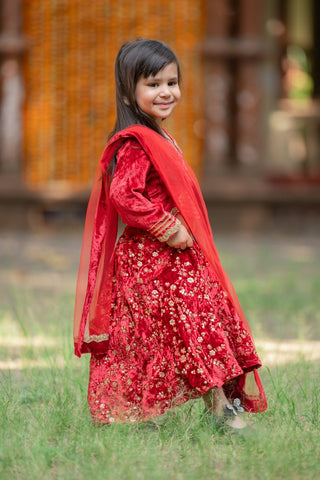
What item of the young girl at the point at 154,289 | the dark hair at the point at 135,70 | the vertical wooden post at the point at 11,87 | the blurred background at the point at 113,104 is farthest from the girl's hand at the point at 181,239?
the vertical wooden post at the point at 11,87

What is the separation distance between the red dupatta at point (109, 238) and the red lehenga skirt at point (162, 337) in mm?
41

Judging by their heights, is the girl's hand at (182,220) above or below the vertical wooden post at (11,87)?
below

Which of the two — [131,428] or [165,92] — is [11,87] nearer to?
[165,92]

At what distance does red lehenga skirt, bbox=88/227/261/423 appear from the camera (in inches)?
98.4

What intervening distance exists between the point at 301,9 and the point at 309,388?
729 cm

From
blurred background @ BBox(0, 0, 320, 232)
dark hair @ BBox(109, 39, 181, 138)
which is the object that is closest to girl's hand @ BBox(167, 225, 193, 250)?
dark hair @ BBox(109, 39, 181, 138)

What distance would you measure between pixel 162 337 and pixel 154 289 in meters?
0.16

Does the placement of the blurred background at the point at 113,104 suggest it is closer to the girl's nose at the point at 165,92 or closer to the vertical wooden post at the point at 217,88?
the vertical wooden post at the point at 217,88

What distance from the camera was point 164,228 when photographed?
2459 millimetres

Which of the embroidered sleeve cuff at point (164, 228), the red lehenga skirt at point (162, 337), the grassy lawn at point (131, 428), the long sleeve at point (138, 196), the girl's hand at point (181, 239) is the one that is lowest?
the grassy lawn at point (131, 428)

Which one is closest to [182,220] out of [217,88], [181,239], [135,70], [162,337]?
[181,239]

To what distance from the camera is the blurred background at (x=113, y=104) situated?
804cm

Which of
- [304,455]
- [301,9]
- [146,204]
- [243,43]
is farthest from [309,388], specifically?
[301,9]

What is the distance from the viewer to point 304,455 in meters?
2.26
